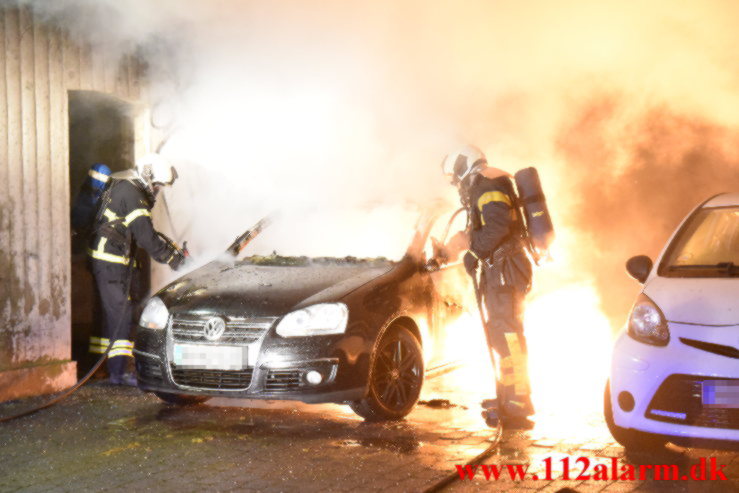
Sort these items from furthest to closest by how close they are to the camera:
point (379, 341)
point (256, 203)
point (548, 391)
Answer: point (256, 203) → point (548, 391) → point (379, 341)

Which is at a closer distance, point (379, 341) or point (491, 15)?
point (379, 341)

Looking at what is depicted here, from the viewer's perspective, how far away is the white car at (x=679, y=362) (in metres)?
4.66

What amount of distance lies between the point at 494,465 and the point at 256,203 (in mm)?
4380

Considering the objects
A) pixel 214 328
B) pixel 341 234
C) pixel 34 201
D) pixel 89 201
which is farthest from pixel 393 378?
pixel 89 201

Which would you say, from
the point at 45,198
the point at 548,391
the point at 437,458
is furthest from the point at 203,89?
the point at 437,458

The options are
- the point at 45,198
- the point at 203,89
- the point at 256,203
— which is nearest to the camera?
the point at 45,198

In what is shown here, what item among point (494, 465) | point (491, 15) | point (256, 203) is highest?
point (491, 15)

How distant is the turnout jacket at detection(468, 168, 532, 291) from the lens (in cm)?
649

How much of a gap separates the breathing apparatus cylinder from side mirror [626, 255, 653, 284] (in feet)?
2.62

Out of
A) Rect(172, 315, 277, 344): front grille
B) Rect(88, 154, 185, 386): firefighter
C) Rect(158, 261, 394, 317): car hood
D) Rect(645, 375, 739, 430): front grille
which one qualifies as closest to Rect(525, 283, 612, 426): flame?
Rect(158, 261, 394, 317): car hood

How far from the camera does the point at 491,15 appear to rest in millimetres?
10766

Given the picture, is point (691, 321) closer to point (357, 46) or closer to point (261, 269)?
point (261, 269)

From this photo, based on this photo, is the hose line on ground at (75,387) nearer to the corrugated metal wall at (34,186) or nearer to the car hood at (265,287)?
the corrugated metal wall at (34,186)

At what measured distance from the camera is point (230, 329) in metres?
6.29
